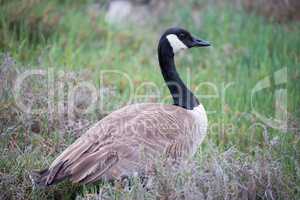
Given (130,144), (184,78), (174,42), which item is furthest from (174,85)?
(184,78)

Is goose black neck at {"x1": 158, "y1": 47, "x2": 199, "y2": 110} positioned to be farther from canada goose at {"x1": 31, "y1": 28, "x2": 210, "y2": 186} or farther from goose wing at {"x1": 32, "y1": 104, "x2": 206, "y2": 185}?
goose wing at {"x1": 32, "y1": 104, "x2": 206, "y2": 185}

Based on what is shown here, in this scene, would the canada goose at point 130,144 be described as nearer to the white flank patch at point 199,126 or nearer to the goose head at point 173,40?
the white flank patch at point 199,126

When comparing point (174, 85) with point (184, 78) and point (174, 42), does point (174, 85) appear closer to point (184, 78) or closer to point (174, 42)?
point (174, 42)

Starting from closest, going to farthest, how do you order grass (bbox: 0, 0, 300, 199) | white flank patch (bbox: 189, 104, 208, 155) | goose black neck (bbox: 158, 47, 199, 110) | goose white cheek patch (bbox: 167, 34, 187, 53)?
grass (bbox: 0, 0, 300, 199) → white flank patch (bbox: 189, 104, 208, 155) → goose black neck (bbox: 158, 47, 199, 110) → goose white cheek patch (bbox: 167, 34, 187, 53)

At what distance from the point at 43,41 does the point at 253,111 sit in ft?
10.2

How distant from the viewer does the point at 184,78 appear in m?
7.27

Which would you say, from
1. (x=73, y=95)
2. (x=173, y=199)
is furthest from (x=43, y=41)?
(x=173, y=199)

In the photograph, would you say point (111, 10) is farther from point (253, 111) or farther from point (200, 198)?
point (200, 198)

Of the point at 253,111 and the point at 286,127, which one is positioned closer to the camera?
the point at 286,127

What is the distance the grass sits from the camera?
4.11 m

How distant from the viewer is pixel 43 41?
288 inches

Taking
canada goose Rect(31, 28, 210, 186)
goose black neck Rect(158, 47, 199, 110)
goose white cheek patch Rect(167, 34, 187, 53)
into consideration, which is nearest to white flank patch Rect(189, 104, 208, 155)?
canada goose Rect(31, 28, 210, 186)

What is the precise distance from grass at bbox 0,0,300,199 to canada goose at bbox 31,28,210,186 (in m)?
0.22

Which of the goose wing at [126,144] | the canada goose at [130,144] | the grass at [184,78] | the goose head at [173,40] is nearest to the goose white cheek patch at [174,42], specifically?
the goose head at [173,40]
